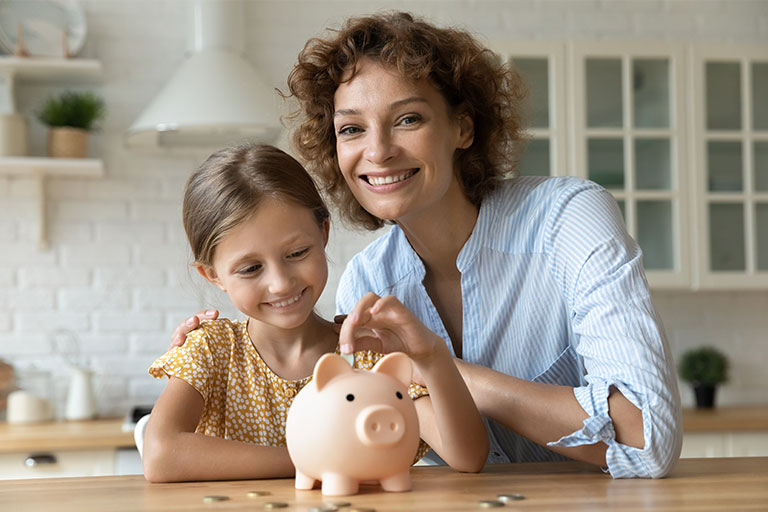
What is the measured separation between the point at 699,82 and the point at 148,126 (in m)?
2.16

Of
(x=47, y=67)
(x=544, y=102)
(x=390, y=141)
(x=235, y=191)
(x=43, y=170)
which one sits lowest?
(x=235, y=191)

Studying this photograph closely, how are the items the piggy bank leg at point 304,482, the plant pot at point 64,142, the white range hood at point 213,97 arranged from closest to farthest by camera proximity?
the piggy bank leg at point 304,482 < the white range hood at point 213,97 < the plant pot at point 64,142

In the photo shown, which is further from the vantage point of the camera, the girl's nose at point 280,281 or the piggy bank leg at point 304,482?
the girl's nose at point 280,281

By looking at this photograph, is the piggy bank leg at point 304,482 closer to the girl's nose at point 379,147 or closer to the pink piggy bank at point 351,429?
the pink piggy bank at point 351,429

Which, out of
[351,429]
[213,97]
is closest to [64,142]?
[213,97]

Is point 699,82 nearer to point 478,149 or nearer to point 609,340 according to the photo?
point 478,149

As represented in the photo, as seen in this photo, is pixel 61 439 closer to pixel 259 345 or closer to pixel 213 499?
pixel 259 345

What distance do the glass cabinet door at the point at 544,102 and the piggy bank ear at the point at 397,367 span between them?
2502 millimetres

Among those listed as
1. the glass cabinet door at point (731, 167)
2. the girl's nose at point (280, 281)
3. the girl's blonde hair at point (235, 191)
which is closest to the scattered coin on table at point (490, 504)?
the girl's nose at point (280, 281)

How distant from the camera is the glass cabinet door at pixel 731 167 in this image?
358 centimetres

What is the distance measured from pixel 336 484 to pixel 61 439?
2136mm

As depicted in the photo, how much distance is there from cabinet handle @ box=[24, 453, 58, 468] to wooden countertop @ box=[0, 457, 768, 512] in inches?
71.4

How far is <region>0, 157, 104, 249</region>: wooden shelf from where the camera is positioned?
3.32 metres

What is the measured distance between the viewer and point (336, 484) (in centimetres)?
102
